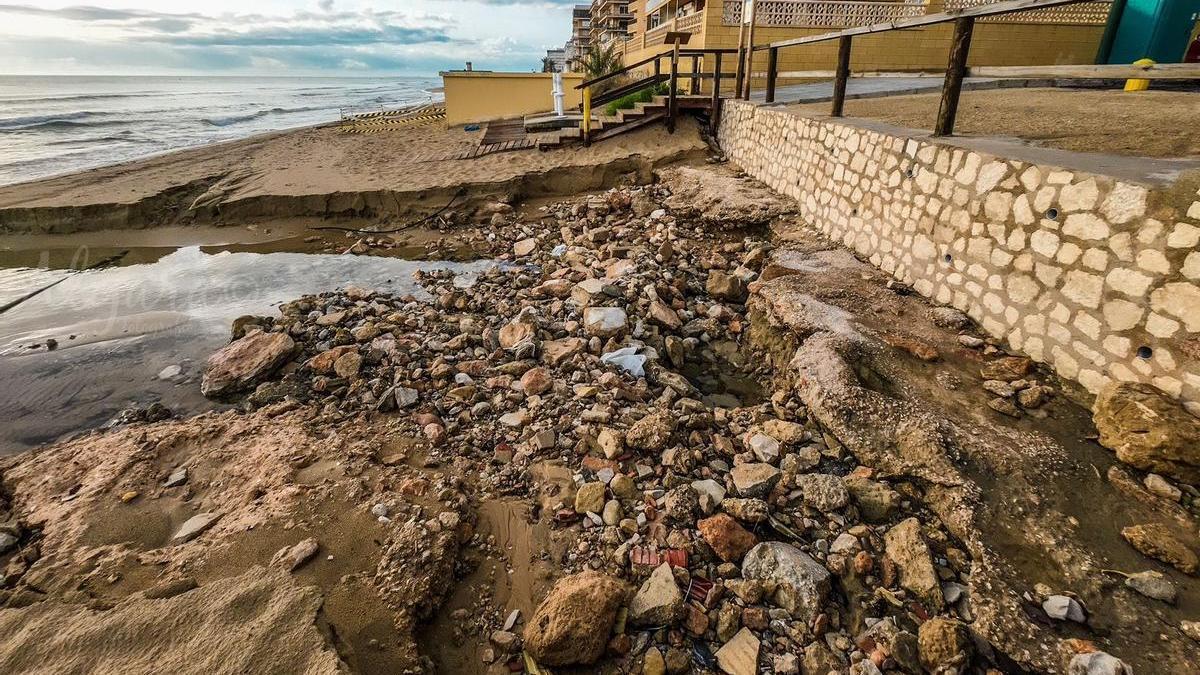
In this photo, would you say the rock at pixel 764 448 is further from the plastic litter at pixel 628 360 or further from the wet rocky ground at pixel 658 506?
the plastic litter at pixel 628 360

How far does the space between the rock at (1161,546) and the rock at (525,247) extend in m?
6.19

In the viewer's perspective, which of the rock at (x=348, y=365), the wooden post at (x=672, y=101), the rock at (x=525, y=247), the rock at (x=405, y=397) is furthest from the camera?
the wooden post at (x=672, y=101)

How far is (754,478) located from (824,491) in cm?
35

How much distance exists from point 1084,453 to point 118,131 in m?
31.1

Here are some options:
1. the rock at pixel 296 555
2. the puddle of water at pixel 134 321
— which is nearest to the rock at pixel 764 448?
the rock at pixel 296 555

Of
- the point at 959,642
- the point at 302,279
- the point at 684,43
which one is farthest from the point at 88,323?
the point at 684,43

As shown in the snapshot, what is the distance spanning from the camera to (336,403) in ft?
13.1

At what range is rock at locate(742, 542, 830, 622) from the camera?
7.46 ft

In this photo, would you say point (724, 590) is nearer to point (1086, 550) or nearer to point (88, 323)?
point (1086, 550)

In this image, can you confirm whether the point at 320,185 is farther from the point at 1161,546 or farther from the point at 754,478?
the point at 1161,546

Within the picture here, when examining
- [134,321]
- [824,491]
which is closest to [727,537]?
[824,491]

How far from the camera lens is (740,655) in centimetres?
212

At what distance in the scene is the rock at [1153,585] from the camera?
2.10 metres

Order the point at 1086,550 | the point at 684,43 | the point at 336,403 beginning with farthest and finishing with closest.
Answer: the point at 684,43 < the point at 336,403 < the point at 1086,550
